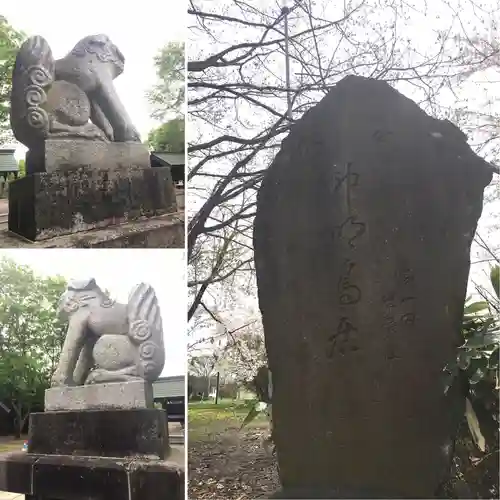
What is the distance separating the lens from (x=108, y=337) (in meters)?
1.96

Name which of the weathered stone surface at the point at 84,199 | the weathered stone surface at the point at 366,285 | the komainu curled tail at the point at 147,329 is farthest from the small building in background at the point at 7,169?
the weathered stone surface at the point at 366,285

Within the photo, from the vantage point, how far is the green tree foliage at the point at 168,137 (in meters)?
2.06

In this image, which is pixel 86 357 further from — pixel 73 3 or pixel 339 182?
pixel 73 3

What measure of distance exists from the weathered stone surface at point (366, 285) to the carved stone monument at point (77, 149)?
44 cm

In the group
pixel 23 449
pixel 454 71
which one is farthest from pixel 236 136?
pixel 23 449

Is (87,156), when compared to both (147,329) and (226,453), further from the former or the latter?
(226,453)

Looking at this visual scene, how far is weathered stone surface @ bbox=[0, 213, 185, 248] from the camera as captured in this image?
79.0 inches

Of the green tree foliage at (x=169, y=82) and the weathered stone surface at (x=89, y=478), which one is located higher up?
the green tree foliage at (x=169, y=82)

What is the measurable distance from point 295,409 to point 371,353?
0.27m

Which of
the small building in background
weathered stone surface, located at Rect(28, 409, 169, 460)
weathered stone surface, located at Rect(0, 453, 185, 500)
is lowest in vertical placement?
weathered stone surface, located at Rect(0, 453, 185, 500)

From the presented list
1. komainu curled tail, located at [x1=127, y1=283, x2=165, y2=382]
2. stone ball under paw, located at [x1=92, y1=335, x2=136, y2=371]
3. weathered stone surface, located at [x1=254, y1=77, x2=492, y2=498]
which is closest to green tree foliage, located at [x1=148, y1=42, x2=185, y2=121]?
weathered stone surface, located at [x1=254, y1=77, x2=492, y2=498]

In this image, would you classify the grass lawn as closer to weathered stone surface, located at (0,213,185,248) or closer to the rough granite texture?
weathered stone surface, located at (0,213,185,248)

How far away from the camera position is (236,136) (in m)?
2.16

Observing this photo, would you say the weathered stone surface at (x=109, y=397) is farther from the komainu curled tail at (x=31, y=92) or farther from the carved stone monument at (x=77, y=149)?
the komainu curled tail at (x=31, y=92)
